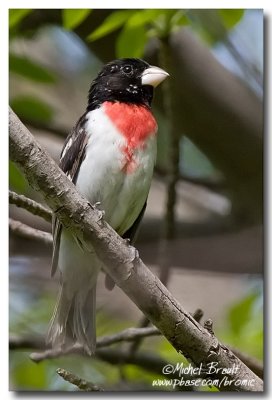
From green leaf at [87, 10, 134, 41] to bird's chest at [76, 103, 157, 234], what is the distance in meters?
0.20

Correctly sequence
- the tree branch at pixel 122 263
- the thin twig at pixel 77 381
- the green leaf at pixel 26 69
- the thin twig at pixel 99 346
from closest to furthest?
the tree branch at pixel 122 263
the thin twig at pixel 77 381
the thin twig at pixel 99 346
the green leaf at pixel 26 69

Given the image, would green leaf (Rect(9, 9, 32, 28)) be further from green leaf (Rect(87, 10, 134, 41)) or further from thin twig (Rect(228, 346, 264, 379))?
thin twig (Rect(228, 346, 264, 379))

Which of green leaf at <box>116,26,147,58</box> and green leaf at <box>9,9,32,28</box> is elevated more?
green leaf at <box>9,9,32,28</box>

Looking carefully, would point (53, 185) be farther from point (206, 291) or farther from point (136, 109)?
point (206, 291)

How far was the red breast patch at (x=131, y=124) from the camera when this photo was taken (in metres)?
1.99

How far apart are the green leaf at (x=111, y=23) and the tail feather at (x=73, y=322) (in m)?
0.66

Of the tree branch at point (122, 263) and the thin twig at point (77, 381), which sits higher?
the tree branch at point (122, 263)

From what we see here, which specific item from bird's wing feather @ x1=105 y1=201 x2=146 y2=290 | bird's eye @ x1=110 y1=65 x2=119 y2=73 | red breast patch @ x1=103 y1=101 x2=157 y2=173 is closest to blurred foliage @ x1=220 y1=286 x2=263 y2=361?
bird's wing feather @ x1=105 y1=201 x2=146 y2=290

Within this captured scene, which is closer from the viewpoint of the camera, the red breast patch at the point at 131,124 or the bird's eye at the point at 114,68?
the red breast patch at the point at 131,124

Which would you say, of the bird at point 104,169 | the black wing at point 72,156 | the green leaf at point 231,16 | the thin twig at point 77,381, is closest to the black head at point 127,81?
the bird at point 104,169

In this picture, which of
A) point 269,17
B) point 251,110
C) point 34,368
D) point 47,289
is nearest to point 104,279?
point 47,289

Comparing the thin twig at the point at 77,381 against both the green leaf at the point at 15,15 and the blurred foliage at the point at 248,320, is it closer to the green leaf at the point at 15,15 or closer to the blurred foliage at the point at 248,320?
the blurred foliage at the point at 248,320

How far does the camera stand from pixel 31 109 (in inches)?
86.5

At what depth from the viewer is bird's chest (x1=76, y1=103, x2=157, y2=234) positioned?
1.97m
